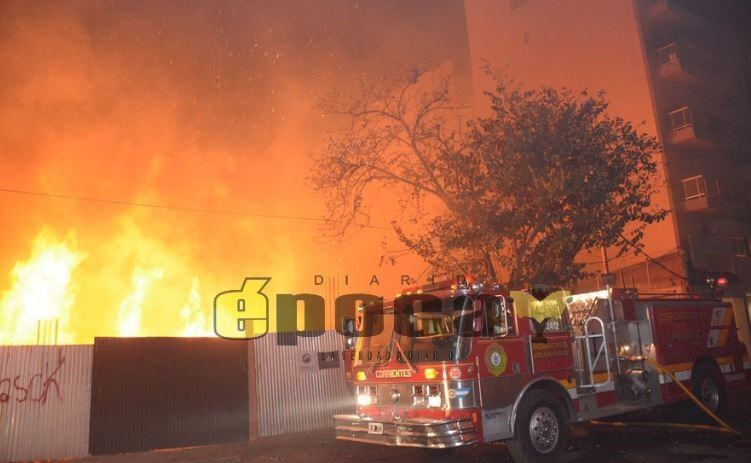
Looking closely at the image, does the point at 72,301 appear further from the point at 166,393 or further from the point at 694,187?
the point at 694,187

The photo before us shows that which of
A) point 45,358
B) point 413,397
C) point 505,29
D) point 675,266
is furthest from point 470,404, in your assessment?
point 505,29

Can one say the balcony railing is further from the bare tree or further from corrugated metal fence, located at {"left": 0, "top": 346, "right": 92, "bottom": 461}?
corrugated metal fence, located at {"left": 0, "top": 346, "right": 92, "bottom": 461}

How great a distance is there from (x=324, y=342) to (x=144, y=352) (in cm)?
418

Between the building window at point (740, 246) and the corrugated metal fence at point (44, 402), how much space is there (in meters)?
25.8

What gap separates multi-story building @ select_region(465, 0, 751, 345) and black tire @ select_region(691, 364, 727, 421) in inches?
434

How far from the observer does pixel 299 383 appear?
13.3 m

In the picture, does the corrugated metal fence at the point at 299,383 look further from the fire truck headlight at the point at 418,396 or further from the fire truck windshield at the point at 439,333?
the fire truck headlight at the point at 418,396

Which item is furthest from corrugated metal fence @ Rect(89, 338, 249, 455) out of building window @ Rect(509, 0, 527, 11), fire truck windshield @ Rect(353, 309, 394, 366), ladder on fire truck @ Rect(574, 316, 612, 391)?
building window @ Rect(509, 0, 527, 11)

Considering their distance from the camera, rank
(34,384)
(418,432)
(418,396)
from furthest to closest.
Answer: (34,384) < (418,396) < (418,432)

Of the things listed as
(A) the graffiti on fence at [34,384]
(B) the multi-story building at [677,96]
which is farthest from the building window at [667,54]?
(A) the graffiti on fence at [34,384]

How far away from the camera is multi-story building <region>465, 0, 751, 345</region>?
23.4 metres

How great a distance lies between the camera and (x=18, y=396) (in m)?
10.1

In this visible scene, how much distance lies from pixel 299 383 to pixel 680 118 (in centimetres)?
2010

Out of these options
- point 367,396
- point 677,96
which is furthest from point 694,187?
point 367,396
